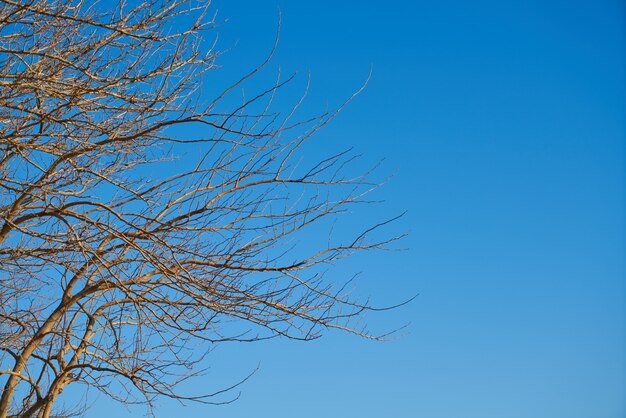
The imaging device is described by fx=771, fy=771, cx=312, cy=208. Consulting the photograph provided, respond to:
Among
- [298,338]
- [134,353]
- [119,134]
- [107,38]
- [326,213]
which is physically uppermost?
[107,38]

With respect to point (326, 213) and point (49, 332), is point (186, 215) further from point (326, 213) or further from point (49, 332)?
point (49, 332)

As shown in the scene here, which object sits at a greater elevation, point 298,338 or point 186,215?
point 186,215

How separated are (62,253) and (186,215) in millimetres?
1056

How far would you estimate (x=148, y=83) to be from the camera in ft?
16.2

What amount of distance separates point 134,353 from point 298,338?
1337mm

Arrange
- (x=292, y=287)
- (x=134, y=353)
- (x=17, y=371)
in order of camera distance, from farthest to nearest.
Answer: (x=17, y=371) → (x=134, y=353) → (x=292, y=287)

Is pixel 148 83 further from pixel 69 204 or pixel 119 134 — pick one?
pixel 69 204

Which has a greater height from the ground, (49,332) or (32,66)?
(32,66)

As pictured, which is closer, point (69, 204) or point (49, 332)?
point (69, 204)

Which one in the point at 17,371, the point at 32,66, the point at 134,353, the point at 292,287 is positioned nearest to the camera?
the point at 32,66

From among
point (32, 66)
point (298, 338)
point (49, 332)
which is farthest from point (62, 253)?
point (298, 338)

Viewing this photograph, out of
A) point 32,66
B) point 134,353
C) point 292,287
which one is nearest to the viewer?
point 32,66

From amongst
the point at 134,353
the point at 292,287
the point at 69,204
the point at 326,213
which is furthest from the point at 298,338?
the point at 69,204

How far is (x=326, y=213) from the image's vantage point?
5406mm
